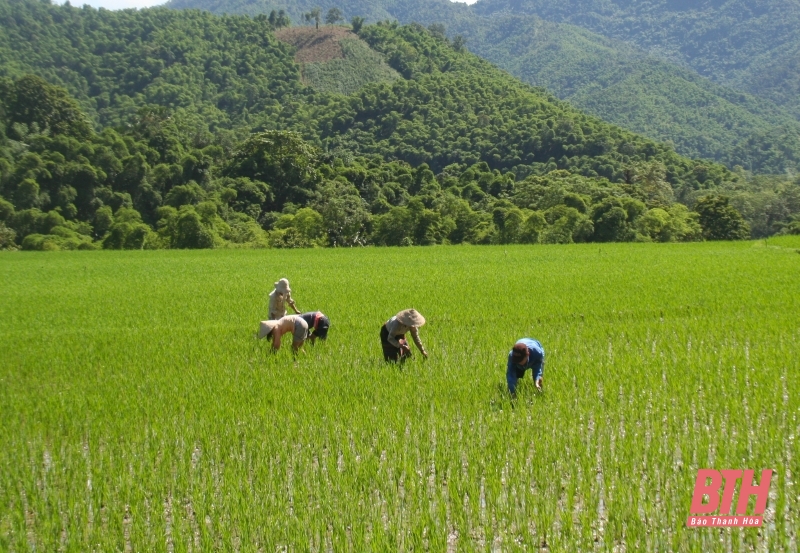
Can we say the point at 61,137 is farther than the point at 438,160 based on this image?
No

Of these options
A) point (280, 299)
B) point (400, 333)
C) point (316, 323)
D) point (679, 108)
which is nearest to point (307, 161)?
point (280, 299)

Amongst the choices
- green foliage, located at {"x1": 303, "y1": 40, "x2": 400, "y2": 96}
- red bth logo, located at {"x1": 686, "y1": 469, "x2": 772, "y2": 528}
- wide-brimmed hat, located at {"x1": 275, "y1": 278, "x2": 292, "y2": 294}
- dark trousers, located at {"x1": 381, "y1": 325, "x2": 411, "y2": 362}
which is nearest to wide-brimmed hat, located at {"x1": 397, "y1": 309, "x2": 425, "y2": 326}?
dark trousers, located at {"x1": 381, "y1": 325, "x2": 411, "y2": 362}

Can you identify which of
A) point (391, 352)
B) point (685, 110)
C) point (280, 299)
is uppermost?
point (685, 110)

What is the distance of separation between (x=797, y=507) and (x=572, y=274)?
1427cm

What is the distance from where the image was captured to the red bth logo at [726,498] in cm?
419

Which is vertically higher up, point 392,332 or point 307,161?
point 307,161

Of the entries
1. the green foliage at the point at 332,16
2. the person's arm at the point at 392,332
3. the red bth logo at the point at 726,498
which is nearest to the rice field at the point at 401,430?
the red bth logo at the point at 726,498

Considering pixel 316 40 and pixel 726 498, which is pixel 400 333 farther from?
pixel 316 40

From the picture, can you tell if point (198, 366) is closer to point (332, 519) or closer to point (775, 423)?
point (332, 519)

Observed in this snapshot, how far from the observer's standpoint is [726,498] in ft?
14.6

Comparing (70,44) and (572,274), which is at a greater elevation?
(70,44)

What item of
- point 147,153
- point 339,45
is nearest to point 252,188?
point 147,153

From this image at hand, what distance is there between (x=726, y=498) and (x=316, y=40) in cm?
12287

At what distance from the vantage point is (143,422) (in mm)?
6574
